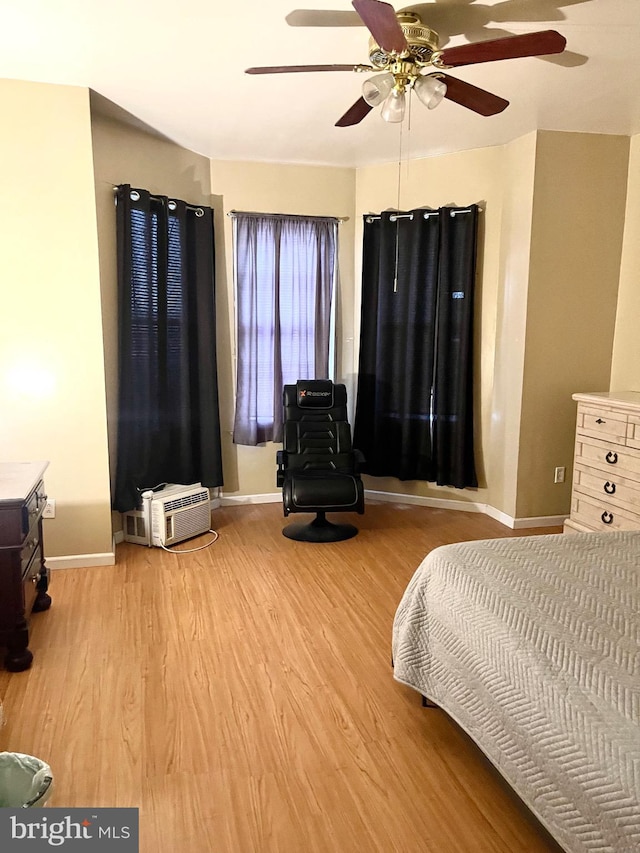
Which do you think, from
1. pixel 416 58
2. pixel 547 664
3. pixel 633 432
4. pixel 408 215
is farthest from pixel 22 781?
pixel 408 215

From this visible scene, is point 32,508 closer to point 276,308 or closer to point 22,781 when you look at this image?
point 22,781

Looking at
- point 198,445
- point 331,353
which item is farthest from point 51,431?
point 331,353

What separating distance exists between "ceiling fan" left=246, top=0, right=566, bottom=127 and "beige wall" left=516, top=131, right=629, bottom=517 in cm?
170

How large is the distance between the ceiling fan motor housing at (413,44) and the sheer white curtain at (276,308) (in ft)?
7.82

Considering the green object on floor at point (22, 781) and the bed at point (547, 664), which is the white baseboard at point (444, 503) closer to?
the bed at point (547, 664)

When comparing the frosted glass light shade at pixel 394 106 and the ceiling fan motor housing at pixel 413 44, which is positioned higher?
the ceiling fan motor housing at pixel 413 44

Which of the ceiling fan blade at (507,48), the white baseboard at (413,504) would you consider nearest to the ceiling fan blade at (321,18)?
the ceiling fan blade at (507,48)

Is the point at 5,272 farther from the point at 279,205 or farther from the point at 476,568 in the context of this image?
the point at 476,568

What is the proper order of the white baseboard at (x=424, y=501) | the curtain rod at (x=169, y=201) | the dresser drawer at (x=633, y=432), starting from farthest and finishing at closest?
the white baseboard at (x=424, y=501) < the curtain rod at (x=169, y=201) < the dresser drawer at (x=633, y=432)

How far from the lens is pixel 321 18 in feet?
7.99

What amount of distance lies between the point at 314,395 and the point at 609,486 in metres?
2.00

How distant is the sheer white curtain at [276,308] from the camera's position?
464 centimetres

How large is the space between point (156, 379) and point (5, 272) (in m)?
1.17

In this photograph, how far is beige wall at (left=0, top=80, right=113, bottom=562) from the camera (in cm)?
319
